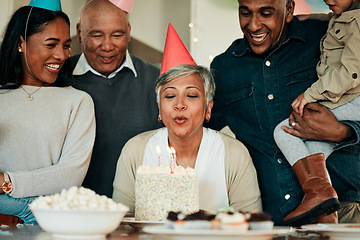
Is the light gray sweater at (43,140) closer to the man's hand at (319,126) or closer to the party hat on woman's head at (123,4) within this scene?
the party hat on woman's head at (123,4)

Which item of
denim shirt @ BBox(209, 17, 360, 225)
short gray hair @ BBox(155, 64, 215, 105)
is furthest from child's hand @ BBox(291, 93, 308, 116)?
short gray hair @ BBox(155, 64, 215, 105)

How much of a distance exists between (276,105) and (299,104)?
0.61 feet

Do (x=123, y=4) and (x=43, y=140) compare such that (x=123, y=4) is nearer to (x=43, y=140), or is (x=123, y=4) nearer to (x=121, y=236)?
(x=43, y=140)

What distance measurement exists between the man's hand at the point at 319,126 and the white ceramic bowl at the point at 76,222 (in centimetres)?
103

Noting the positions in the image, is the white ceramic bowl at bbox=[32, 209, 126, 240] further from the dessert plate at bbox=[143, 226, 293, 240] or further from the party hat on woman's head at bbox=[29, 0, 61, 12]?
the party hat on woman's head at bbox=[29, 0, 61, 12]

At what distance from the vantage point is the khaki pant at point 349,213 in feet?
6.20

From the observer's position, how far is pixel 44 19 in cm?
200

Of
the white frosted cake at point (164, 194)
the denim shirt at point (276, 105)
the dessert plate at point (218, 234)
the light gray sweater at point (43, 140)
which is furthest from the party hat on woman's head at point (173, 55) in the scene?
the dessert plate at point (218, 234)

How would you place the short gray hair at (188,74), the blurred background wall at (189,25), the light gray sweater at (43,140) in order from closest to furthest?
the light gray sweater at (43,140), the short gray hair at (188,74), the blurred background wall at (189,25)

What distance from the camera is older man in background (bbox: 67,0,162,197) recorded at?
7.34ft

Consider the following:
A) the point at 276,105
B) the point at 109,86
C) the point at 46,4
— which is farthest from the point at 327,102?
the point at 46,4

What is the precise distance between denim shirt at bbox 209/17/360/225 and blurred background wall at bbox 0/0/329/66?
803mm

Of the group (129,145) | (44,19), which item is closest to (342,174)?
(129,145)

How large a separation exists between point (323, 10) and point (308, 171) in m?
1.11
